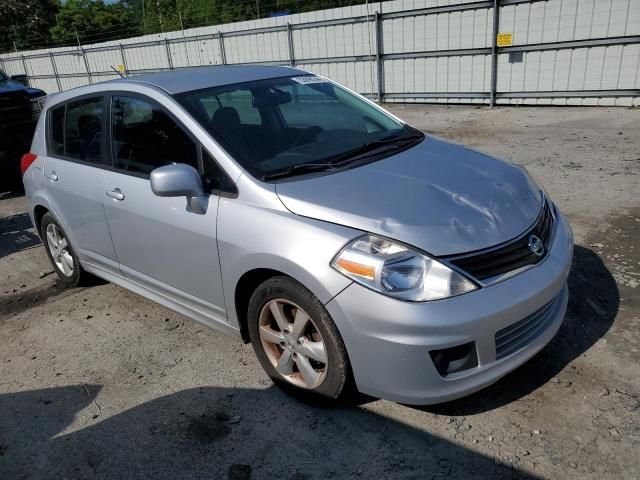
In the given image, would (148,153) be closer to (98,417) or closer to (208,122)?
(208,122)

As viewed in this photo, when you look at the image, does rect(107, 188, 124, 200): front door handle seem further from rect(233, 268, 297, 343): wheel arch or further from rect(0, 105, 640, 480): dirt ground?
rect(233, 268, 297, 343): wheel arch

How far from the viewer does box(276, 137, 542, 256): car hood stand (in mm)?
2412

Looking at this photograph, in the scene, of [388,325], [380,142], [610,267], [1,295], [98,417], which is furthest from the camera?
[1,295]

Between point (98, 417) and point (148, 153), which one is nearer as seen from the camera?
point (98, 417)

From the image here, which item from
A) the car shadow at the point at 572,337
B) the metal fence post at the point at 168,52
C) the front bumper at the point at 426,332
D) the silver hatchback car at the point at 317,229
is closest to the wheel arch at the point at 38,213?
the silver hatchback car at the point at 317,229

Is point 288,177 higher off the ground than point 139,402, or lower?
higher

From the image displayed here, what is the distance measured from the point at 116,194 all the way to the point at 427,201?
6.87 ft

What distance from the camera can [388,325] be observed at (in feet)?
7.45

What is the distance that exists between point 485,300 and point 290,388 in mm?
1163

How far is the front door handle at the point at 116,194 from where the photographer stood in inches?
137

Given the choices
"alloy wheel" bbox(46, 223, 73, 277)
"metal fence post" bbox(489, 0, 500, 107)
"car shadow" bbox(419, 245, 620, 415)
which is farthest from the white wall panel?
"alloy wheel" bbox(46, 223, 73, 277)

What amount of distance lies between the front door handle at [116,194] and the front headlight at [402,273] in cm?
182

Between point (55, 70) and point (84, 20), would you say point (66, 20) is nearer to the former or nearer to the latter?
point (84, 20)

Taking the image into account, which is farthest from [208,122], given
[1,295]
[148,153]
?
[1,295]
